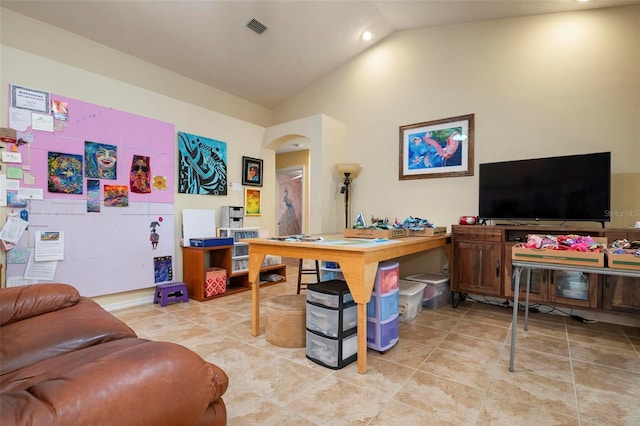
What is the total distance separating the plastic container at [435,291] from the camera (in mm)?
3191

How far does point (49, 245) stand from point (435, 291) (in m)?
3.75

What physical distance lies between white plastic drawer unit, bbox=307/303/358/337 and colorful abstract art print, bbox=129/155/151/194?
243cm

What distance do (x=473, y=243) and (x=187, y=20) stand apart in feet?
12.4

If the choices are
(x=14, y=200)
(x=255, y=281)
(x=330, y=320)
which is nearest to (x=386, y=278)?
(x=330, y=320)

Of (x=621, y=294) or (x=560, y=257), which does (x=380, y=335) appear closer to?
(x=560, y=257)

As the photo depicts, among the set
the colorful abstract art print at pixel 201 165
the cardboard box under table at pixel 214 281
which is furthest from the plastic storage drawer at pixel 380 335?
Answer: the colorful abstract art print at pixel 201 165

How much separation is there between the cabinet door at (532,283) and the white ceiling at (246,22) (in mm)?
2537

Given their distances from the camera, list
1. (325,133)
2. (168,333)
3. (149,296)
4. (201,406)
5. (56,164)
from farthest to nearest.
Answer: (325,133) → (149,296) → (56,164) → (168,333) → (201,406)

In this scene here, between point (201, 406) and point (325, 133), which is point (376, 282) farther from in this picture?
point (325, 133)

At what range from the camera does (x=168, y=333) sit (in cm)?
250

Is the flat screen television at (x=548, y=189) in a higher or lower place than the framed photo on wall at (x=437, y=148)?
lower

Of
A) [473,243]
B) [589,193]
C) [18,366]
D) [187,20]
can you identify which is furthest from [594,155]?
[187,20]

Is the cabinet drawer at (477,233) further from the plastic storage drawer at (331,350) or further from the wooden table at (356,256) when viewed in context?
the plastic storage drawer at (331,350)

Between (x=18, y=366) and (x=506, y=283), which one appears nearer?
(x=18, y=366)
